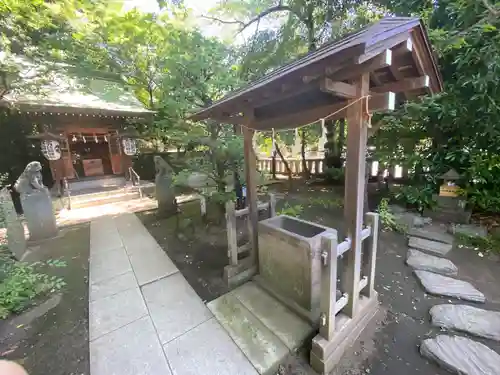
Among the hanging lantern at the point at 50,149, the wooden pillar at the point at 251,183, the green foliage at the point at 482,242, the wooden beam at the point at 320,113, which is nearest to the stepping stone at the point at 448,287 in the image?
the green foliage at the point at 482,242

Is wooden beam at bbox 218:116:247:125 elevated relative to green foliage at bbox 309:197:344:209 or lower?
elevated

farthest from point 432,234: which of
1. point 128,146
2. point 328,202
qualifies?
point 128,146

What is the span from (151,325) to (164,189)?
455cm

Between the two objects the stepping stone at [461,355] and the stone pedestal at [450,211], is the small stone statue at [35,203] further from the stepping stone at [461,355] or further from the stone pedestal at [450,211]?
the stone pedestal at [450,211]

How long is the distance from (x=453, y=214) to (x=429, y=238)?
1117 mm

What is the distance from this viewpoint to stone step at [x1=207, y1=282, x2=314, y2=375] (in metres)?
2.12

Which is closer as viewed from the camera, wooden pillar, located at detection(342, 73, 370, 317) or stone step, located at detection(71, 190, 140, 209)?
wooden pillar, located at detection(342, 73, 370, 317)

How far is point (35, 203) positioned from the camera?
199 inches

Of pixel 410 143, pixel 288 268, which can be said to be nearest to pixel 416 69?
pixel 288 268

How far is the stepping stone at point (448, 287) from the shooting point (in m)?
2.81

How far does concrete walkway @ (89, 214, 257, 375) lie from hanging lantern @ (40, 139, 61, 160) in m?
6.82

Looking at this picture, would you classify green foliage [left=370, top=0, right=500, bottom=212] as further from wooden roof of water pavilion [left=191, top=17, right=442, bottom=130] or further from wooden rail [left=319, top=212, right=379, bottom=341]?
wooden rail [left=319, top=212, right=379, bottom=341]

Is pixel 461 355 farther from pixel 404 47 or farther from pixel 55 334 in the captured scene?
pixel 55 334

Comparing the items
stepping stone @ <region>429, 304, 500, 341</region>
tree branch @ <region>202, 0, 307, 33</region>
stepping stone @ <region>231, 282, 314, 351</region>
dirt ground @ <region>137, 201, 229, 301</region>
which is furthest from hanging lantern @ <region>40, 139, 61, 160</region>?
stepping stone @ <region>429, 304, 500, 341</region>
